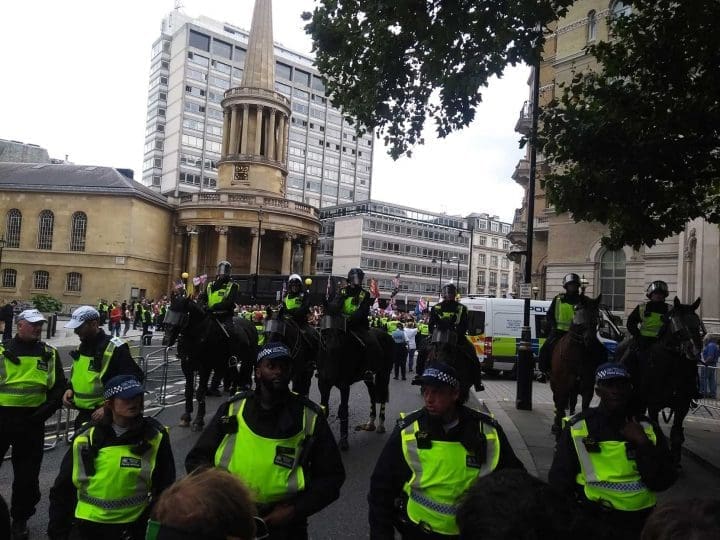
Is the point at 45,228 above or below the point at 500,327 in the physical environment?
above

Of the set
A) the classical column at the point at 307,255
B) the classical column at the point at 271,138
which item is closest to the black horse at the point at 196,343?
the classical column at the point at 307,255

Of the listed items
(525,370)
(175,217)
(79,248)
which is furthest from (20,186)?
(525,370)

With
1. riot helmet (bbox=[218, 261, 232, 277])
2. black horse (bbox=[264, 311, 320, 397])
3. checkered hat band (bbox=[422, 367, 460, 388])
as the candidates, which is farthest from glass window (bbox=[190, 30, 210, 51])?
checkered hat band (bbox=[422, 367, 460, 388])

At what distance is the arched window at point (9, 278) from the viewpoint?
2195 inches

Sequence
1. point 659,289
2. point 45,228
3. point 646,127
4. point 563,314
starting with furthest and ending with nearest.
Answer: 1. point 45,228
2. point 563,314
3. point 646,127
4. point 659,289

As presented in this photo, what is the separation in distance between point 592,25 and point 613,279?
41.1 ft

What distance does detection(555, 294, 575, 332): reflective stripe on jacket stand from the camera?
Result: 30.0 ft

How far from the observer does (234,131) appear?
207 feet

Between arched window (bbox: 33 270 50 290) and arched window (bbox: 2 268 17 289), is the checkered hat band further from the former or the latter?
arched window (bbox: 2 268 17 289)

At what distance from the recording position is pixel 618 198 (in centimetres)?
915

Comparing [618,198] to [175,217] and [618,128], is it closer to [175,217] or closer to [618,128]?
[618,128]

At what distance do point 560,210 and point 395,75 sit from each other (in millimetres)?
3676

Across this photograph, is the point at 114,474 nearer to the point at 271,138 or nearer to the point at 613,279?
the point at 613,279

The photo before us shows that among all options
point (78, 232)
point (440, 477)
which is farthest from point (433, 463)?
point (78, 232)
